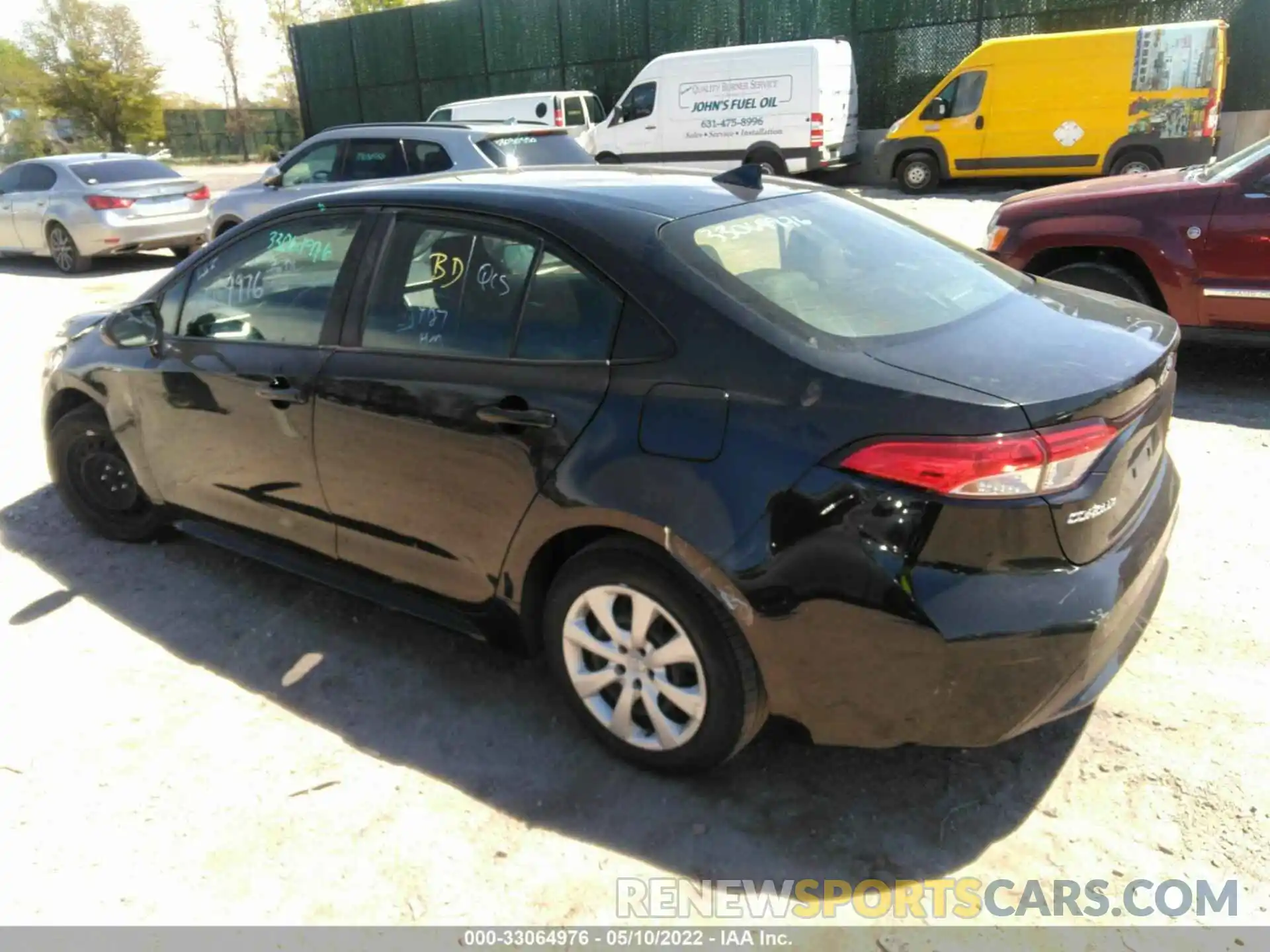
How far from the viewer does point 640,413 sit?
2.57m

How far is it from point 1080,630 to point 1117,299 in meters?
1.48

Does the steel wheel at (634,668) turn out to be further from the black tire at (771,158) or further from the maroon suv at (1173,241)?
the black tire at (771,158)

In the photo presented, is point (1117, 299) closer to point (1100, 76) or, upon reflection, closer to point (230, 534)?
point (230, 534)

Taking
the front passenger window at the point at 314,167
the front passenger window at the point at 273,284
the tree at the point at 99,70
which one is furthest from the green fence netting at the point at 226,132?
the front passenger window at the point at 273,284

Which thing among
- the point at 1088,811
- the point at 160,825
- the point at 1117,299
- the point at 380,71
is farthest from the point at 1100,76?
the point at 380,71

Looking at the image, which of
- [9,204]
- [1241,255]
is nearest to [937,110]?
[1241,255]

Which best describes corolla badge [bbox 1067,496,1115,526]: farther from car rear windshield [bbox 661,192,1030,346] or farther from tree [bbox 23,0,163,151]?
tree [bbox 23,0,163,151]

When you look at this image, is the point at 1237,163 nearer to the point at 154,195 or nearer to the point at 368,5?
the point at 154,195

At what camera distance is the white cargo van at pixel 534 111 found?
20203 mm

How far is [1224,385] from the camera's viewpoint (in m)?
6.06

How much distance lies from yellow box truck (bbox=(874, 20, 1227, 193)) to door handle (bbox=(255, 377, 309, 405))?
53.0ft

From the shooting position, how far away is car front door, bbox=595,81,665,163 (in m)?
19.0

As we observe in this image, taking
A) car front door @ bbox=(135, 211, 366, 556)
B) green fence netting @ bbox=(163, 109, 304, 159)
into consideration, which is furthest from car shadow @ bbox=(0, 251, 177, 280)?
green fence netting @ bbox=(163, 109, 304, 159)

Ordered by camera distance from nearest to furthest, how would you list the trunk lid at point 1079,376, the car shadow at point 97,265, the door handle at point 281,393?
the trunk lid at point 1079,376 → the door handle at point 281,393 → the car shadow at point 97,265
